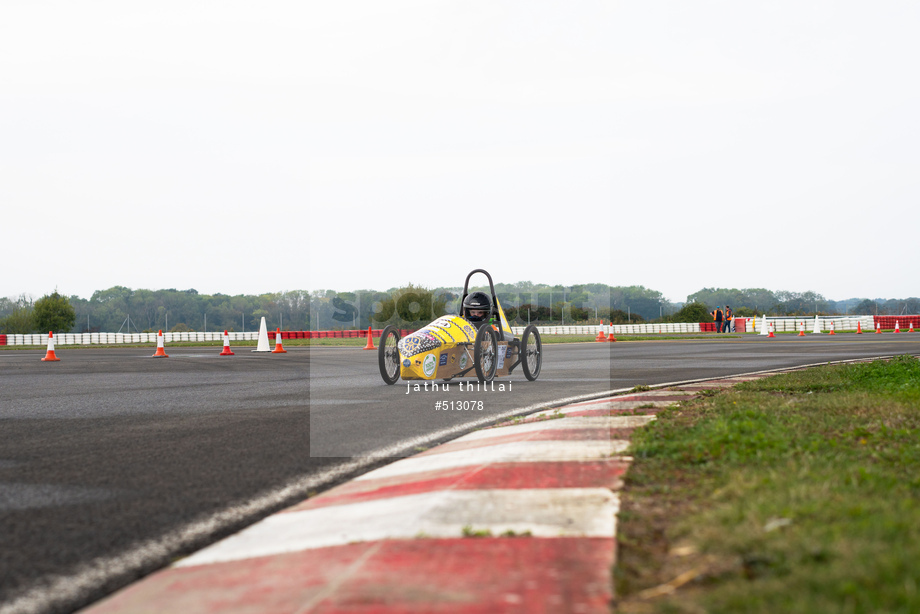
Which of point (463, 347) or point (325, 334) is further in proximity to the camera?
point (325, 334)

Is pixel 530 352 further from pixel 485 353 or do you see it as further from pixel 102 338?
pixel 102 338

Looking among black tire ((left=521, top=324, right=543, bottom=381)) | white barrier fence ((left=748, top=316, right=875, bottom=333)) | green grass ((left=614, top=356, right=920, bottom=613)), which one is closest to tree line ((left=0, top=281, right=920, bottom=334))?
white barrier fence ((left=748, top=316, right=875, bottom=333))

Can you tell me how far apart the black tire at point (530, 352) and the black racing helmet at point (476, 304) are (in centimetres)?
66

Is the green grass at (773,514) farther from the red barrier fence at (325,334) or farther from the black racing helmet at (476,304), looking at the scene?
the red barrier fence at (325,334)

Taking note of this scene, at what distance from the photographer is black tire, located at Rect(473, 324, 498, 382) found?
9.76m

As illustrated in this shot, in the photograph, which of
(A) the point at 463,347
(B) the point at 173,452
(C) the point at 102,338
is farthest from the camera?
(C) the point at 102,338

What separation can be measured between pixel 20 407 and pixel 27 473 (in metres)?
4.63

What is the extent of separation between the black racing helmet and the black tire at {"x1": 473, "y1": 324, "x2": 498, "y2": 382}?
428 millimetres

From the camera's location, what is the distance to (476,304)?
10.5 meters

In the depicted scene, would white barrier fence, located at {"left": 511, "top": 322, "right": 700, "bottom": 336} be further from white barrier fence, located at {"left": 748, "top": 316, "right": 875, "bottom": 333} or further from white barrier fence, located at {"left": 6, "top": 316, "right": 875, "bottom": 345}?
white barrier fence, located at {"left": 748, "top": 316, "right": 875, "bottom": 333}

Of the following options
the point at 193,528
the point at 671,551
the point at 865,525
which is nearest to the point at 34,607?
the point at 193,528

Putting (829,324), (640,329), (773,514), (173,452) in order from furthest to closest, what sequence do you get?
1. (640,329)
2. (829,324)
3. (173,452)
4. (773,514)

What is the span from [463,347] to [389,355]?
118 cm

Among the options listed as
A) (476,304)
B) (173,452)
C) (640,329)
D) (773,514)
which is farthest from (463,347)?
(640,329)
